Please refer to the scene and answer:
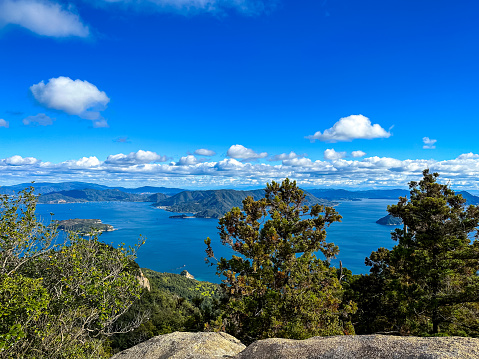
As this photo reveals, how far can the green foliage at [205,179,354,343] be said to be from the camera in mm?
14953

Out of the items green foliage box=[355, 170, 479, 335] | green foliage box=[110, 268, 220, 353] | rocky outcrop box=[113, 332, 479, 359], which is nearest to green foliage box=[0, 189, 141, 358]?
rocky outcrop box=[113, 332, 479, 359]

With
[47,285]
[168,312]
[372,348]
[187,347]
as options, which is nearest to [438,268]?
[372,348]

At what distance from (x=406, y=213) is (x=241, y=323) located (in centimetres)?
1384

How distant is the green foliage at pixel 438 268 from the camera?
56.9 ft

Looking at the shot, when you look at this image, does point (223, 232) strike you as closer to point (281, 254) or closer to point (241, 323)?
point (281, 254)

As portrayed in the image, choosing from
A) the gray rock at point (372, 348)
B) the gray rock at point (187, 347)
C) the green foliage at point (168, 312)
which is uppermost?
the gray rock at point (372, 348)

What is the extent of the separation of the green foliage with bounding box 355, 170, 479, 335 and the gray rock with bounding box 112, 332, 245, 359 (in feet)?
44.5

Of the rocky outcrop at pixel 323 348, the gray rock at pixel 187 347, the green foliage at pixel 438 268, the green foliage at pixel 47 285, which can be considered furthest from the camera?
the green foliage at pixel 438 268

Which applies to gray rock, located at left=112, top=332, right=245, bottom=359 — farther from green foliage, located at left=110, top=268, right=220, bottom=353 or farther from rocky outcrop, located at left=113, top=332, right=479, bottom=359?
green foliage, located at left=110, top=268, right=220, bottom=353

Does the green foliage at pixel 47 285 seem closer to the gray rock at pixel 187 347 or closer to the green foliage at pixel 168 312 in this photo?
the gray rock at pixel 187 347

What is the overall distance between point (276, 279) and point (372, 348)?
30.1 ft

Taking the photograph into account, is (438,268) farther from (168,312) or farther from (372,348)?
(168,312)

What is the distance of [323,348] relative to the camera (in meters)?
8.03

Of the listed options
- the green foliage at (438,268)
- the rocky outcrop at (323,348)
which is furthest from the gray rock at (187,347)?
the green foliage at (438,268)
